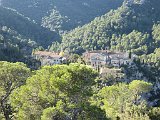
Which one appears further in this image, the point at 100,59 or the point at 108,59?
the point at 100,59

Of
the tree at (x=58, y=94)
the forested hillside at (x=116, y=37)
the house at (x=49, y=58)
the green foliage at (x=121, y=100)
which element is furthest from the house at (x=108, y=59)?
the tree at (x=58, y=94)

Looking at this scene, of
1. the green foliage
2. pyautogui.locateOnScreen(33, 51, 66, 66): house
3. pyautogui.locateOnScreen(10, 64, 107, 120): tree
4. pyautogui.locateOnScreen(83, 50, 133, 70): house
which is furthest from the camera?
pyautogui.locateOnScreen(33, 51, 66, 66): house

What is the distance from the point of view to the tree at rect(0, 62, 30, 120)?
37969 millimetres

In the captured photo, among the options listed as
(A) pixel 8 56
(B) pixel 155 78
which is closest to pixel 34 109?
(A) pixel 8 56

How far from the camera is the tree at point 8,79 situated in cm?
3797

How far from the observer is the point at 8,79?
38312 millimetres

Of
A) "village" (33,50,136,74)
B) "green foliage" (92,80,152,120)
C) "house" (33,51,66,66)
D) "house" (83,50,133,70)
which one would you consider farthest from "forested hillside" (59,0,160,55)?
"green foliage" (92,80,152,120)

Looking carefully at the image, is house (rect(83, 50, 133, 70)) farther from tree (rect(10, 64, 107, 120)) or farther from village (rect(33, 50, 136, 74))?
tree (rect(10, 64, 107, 120))

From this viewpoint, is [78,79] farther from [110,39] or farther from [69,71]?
[110,39]

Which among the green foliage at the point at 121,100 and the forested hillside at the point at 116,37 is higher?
the forested hillside at the point at 116,37

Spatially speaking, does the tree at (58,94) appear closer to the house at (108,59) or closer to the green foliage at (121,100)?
the green foliage at (121,100)

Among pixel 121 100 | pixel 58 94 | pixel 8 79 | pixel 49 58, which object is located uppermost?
pixel 8 79

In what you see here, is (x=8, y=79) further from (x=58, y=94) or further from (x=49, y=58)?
(x=49, y=58)

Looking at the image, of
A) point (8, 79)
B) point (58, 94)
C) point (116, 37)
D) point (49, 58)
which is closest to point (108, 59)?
point (49, 58)
